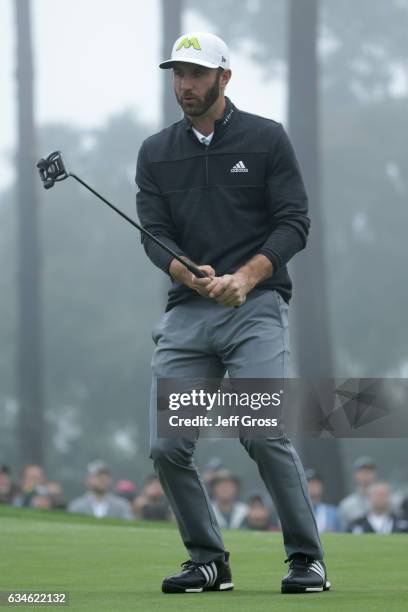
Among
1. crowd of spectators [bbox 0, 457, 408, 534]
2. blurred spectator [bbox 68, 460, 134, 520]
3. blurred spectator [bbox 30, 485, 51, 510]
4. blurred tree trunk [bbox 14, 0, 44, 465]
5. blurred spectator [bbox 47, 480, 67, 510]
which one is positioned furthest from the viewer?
blurred tree trunk [bbox 14, 0, 44, 465]

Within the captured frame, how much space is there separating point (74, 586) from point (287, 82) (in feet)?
58.9

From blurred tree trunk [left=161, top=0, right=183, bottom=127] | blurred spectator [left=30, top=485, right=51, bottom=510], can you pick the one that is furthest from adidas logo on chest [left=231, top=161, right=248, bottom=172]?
blurred tree trunk [left=161, top=0, right=183, bottom=127]

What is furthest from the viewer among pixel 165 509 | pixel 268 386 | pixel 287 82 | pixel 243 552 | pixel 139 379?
pixel 139 379

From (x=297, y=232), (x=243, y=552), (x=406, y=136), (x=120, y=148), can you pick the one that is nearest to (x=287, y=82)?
(x=243, y=552)

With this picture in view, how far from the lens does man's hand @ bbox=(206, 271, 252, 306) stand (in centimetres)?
607

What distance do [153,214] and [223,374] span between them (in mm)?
722

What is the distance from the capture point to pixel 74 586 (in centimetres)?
621

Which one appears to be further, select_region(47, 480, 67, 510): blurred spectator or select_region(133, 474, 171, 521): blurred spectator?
select_region(47, 480, 67, 510): blurred spectator

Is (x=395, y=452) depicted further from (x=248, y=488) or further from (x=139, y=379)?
(x=139, y=379)

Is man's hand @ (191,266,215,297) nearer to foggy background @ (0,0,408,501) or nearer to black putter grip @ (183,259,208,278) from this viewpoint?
black putter grip @ (183,259,208,278)

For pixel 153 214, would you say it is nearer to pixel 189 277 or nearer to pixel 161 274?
pixel 189 277

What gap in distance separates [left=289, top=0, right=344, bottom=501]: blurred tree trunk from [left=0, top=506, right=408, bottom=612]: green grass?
12.8 metres

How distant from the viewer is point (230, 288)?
606 cm

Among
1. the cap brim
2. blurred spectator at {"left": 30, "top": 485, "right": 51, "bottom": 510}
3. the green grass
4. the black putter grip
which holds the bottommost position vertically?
blurred spectator at {"left": 30, "top": 485, "right": 51, "bottom": 510}
